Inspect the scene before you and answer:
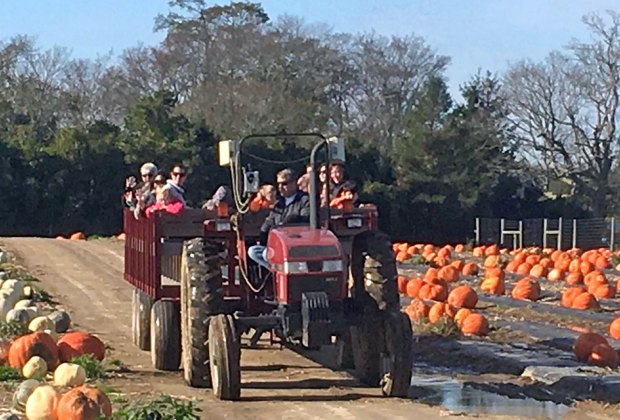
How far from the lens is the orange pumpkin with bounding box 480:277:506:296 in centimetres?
2247

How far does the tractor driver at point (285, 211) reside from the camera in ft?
36.0

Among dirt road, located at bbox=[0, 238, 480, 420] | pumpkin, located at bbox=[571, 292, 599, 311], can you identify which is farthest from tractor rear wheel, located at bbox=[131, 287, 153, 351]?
pumpkin, located at bbox=[571, 292, 599, 311]

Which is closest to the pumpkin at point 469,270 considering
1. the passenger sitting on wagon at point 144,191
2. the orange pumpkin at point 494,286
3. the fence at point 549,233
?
the orange pumpkin at point 494,286

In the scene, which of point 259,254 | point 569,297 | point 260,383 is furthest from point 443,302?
point 259,254

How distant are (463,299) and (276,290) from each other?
365 inches

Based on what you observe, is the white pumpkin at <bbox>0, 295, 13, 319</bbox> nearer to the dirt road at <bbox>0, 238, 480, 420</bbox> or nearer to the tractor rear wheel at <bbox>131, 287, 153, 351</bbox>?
the dirt road at <bbox>0, 238, 480, 420</bbox>

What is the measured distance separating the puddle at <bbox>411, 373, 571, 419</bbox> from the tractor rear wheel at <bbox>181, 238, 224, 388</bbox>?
197cm

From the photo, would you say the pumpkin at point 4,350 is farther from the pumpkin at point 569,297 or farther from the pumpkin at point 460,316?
the pumpkin at point 569,297

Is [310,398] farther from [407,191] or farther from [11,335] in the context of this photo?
[407,191]

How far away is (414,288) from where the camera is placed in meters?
21.0

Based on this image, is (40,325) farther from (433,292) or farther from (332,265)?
(433,292)

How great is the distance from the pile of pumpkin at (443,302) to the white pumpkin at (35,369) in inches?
267

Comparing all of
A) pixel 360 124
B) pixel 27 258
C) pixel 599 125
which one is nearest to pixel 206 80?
pixel 360 124

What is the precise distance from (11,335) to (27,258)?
13589mm
